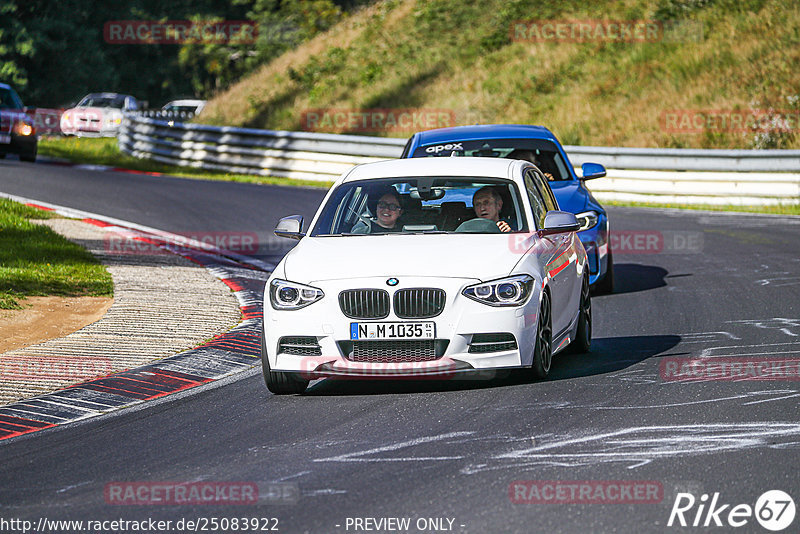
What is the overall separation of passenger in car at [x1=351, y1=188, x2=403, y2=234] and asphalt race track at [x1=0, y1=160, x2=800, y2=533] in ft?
3.78

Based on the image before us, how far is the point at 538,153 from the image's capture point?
13969 millimetres

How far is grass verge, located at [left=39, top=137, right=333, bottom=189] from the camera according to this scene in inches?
1171

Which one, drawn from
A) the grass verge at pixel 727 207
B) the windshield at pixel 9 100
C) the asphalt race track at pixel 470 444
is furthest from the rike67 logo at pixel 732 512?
the windshield at pixel 9 100

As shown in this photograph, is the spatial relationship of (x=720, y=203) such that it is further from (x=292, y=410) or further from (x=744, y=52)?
(x=292, y=410)

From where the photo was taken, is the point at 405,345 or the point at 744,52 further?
the point at 744,52

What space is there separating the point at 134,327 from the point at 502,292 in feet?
13.2

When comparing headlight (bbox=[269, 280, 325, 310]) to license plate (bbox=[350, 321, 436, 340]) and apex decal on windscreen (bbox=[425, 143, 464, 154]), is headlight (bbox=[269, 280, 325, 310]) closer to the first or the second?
license plate (bbox=[350, 321, 436, 340])

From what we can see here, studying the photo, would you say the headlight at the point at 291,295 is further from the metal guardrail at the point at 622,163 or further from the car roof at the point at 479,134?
the metal guardrail at the point at 622,163

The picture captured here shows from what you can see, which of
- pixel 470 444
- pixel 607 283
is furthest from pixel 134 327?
pixel 607 283

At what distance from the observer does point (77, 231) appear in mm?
17906

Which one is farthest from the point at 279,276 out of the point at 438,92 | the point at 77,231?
the point at 438,92

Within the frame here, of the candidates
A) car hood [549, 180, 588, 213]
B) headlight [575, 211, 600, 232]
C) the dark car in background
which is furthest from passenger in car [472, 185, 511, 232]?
the dark car in background

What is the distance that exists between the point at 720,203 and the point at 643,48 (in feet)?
35.3

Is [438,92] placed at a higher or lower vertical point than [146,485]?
lower
